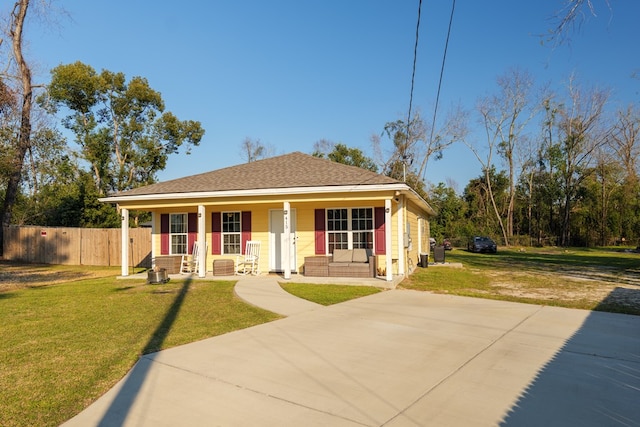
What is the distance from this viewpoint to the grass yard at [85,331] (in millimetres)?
3678

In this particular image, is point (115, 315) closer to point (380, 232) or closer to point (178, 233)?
point (178, 233)

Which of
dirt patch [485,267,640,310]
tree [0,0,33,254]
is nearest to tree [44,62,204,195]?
tree [0,0,33,254]

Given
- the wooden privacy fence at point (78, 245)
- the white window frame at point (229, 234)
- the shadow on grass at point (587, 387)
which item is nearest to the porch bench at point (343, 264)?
the white window frame at point (229, 234)

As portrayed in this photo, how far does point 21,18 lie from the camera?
2178 cm

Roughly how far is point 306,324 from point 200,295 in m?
3.86

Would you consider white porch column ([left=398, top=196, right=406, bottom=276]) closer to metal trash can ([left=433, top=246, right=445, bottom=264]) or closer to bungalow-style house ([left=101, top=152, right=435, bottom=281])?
bungalow-style house ([left=101, top=152, right=435, bottom=281])

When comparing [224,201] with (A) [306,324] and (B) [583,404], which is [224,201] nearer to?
Answer: (A) [306,324]

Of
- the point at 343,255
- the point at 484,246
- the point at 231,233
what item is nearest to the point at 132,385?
the point at 343,255

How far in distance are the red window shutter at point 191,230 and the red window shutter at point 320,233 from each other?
438 centimetres

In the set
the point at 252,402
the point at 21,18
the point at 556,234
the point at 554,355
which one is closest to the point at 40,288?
the point at 252,402

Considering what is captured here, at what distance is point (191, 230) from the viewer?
1434 cm

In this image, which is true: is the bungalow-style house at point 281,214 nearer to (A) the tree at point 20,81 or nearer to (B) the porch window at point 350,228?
(B) the porch window at point 350,228

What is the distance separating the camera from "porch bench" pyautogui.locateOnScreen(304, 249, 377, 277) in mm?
11812

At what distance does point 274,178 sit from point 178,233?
4240mm
